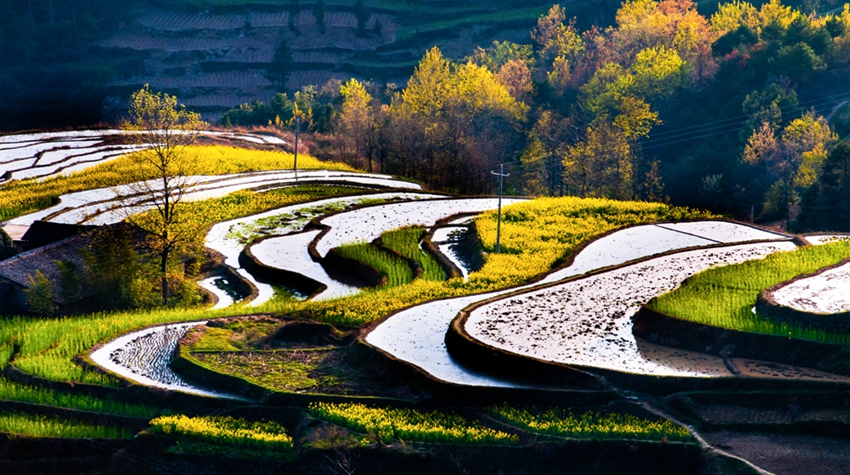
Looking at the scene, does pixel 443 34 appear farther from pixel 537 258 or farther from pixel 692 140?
pixel 537 258

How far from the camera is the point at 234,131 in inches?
2911

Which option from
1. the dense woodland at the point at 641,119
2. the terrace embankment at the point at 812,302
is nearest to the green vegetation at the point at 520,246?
the terrace embankment at the point at 812,302

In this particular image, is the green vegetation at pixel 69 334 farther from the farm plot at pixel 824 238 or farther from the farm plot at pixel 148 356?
the farm plot at pixel 824 238

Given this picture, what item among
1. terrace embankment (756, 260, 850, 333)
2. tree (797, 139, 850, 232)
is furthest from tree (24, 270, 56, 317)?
tree (797, 139, 850, 232)

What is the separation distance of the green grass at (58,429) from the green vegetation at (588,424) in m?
7.63

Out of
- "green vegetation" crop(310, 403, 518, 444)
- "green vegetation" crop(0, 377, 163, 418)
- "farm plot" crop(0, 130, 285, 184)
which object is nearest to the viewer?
"green vegetation" crop(310, 403, 518, 444)

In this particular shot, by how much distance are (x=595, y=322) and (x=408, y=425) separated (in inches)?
268

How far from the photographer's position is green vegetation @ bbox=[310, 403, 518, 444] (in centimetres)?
1881

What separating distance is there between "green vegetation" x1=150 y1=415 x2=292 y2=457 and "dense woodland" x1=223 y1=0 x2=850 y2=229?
38.4 m

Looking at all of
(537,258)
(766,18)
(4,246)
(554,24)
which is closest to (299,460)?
Answer: (537,258)

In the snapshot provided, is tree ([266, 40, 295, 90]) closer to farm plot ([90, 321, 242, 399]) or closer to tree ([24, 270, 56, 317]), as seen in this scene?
tree ([24, 270, 56, 317])

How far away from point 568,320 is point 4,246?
20424mm

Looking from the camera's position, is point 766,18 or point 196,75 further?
point 196,75

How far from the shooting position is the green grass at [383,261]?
31.3 m
